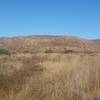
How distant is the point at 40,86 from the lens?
6570 mm

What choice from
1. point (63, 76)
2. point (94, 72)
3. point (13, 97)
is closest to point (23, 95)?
point (13, 97)

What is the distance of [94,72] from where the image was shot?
27.7ft

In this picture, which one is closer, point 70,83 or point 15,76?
point 70,83

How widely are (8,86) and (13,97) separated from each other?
1081 millimetres

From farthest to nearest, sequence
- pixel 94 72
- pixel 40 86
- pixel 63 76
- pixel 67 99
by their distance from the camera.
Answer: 1. pixel 94 72
2. pixel 63 76
3. pixel 40 86
4. pixel 67 99

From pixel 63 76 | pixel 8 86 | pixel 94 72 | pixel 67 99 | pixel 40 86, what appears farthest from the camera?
pixel 94 72

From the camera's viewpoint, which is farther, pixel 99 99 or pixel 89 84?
pixel 89 84

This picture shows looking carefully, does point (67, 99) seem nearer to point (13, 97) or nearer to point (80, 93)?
point (80, 93)

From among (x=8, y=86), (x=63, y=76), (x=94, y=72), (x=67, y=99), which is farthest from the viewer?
(x=94, y=72)

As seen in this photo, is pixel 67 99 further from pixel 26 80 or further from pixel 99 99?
pixel 26 80

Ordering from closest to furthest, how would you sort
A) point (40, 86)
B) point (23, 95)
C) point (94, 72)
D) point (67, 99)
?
1. point (67, 99)
2. point (23, 95)
3. point (40, 86)
4. point (94, 72)

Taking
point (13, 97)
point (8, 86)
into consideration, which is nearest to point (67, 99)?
point (13, 97)

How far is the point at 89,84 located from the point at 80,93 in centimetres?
144

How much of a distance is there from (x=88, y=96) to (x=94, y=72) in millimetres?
2646
